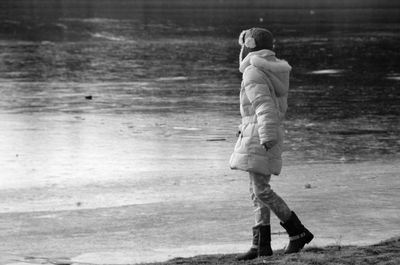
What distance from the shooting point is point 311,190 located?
1071cm

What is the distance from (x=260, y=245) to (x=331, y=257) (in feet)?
2.27

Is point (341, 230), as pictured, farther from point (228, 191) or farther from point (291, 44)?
point (291, 44)

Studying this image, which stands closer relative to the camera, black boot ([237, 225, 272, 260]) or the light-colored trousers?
black boot ([237, 225, 272, 260])

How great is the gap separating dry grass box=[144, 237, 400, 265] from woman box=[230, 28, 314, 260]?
0.14 meters

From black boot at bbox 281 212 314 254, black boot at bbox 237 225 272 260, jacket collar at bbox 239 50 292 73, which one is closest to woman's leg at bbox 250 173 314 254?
black boot at bbox 281 212 314 254

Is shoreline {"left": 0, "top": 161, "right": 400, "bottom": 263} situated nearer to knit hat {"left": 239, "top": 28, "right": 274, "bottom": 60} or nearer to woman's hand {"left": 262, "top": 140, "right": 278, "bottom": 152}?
woman's hand {"left": 262, "top": 140, "right": 278, "bottom": 152}

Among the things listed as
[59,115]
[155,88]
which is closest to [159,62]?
[155,88]

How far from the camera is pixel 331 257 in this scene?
7.09 meters

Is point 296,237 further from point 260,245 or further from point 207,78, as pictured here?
point 207,78

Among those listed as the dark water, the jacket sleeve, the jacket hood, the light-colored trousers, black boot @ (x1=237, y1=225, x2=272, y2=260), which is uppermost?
the jacket hood

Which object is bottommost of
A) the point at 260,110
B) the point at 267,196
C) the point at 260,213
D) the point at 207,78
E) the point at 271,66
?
the point at 207,78

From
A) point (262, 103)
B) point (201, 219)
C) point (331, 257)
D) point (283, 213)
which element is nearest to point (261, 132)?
point (262, 103)

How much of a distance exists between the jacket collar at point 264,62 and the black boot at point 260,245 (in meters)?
1.05

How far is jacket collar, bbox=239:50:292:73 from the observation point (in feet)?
25.4
